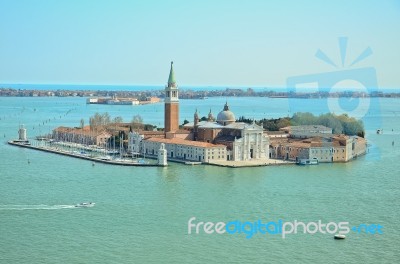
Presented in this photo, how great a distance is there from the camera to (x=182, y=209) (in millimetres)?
7461

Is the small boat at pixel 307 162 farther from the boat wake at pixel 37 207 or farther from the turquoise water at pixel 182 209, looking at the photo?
the boat wake at pixel 37 207

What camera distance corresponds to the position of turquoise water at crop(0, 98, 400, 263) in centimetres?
577

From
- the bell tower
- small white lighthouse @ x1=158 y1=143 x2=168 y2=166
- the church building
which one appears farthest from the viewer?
the bell tower

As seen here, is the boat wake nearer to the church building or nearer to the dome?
the church building

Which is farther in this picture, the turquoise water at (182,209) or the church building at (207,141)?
the church building at (207,141)

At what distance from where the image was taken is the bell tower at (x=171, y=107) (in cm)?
1349

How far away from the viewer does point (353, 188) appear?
29.1 feet

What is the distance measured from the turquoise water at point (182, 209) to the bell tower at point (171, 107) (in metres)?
2.46

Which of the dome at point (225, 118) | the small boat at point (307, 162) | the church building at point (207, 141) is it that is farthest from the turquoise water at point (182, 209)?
the dome at point (225, 118)

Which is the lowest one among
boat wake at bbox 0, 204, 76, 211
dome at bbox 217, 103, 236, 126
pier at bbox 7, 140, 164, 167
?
pier at bbox 7, 140, 164, 167

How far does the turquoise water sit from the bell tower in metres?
2.46

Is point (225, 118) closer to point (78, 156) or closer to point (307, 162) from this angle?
point (307, 162)

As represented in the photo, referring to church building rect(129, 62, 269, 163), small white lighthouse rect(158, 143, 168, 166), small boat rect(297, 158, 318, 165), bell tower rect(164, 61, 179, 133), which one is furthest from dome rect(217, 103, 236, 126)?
small white lighthouse rect(158, 143, 168, 166)

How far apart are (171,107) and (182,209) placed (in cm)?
622
